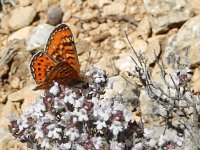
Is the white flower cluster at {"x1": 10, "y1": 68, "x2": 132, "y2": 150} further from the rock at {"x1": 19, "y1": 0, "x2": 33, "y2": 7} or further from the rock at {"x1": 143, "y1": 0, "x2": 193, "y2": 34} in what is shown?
the rock at {"x1": 19, "y1": 0, "x2": 33, "y2": 7}

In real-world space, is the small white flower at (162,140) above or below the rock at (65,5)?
below

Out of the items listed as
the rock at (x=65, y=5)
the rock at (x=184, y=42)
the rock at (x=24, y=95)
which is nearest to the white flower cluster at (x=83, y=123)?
the rock at (x=24, y=95)

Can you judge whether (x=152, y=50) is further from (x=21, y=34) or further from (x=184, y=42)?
(x=21, y=34)

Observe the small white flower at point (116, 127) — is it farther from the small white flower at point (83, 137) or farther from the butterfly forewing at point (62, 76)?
the butterfly forewing at point (62, 76)

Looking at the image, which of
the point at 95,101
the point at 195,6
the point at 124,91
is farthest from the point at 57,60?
the point at 195,6

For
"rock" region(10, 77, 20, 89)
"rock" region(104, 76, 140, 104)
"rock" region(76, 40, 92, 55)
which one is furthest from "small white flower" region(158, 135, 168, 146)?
"rock" region(10, 77, 20, 89)

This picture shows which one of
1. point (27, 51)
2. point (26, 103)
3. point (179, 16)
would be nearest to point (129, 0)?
point (179, 16)

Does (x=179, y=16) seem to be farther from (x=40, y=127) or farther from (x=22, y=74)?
(x=40, y=127)
